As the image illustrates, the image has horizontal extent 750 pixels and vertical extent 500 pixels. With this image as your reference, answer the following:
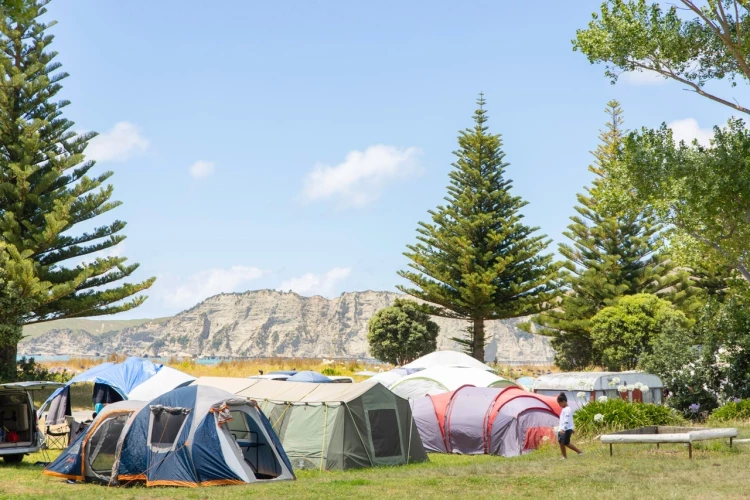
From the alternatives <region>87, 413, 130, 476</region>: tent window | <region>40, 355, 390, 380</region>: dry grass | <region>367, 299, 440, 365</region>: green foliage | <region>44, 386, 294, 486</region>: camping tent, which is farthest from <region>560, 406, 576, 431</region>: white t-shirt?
<region>367, 299, 440, 365</region>: green foliage

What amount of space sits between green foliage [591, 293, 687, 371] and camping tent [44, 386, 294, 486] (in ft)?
67.2

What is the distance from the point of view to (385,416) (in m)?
12.8

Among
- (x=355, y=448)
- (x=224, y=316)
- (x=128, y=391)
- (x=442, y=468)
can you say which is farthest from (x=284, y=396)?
(x=224, y=316)

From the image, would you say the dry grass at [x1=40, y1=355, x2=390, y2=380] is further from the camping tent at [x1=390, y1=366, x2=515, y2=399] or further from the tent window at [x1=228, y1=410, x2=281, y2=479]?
the tent window at [x1=228, y1=410, x2=281, y2=479]

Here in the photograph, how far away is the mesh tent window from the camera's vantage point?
1044cm

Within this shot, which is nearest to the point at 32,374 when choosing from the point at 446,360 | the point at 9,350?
the point at 9,350

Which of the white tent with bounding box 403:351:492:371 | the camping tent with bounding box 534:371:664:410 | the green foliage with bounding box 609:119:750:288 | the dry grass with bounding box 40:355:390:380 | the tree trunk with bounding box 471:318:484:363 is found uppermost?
the green foliage with bounding box 609:119:750:288

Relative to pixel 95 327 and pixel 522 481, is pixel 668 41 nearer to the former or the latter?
pixel 522 481

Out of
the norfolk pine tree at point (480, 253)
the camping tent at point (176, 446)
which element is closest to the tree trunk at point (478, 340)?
the norfolk pine tree at point (480, 253)

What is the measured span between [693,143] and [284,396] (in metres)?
9.07

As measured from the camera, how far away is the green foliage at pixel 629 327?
94.9ft

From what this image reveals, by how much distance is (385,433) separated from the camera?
12766mm

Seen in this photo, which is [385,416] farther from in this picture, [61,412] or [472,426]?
[61,412]

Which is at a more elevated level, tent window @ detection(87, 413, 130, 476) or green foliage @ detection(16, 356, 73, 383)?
green foliage @ detection(16, 356, 73, 383)
